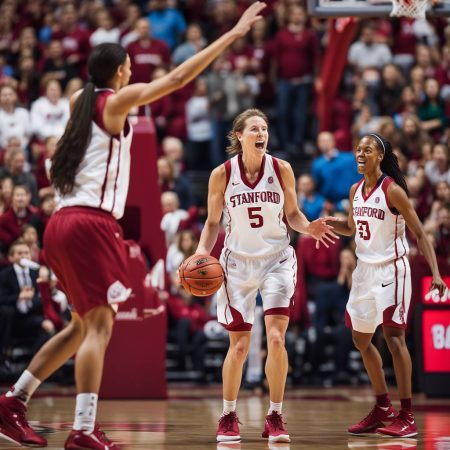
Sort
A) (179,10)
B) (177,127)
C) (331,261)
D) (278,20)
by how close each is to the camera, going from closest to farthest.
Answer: (331,261)
(177,127)
(278,20)
(179,10)

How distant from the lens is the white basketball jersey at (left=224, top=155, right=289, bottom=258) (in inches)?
260

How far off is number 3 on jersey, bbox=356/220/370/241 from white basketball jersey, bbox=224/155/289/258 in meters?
0.59

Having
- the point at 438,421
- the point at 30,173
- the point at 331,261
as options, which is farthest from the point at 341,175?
the point at 438,421

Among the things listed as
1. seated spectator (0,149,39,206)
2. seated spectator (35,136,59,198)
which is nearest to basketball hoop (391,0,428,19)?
seated spectator (35,136,59,198)

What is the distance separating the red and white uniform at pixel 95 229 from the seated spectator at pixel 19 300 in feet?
17.5

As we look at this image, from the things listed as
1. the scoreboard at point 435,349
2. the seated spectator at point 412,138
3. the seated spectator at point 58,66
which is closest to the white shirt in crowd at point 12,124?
the seated spectator at point 58,66

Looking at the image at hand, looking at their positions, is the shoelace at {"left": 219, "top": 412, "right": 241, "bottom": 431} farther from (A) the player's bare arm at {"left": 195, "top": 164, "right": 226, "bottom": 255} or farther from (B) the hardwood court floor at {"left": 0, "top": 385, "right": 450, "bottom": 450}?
(A) the player's bare arm at {"left": 195, "top": 164, "right": 226, "bottom": 255}

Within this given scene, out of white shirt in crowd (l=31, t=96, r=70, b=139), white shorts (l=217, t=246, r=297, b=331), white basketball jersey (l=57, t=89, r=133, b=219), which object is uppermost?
white shirt in crowd (l=31, t=96, r=70, b=139)

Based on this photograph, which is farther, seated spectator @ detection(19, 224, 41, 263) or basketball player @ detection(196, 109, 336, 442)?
seated spectator @ detection(19, 224, 41, 263)

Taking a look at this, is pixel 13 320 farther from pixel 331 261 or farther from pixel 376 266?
pixel 376 266

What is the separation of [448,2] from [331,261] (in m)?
3.50

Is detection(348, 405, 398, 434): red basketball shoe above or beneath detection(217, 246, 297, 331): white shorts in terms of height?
beneath

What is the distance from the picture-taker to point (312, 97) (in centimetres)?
1516

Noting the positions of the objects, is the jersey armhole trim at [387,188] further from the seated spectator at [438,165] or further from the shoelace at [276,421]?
the seated spectator at [438,165]
